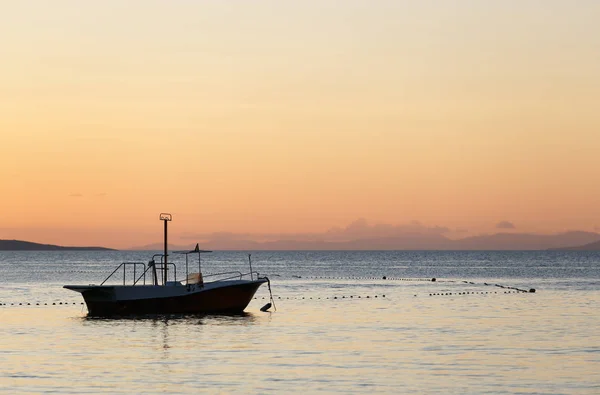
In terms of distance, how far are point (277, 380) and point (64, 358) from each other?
1063 centimetres

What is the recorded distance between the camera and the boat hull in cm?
6316

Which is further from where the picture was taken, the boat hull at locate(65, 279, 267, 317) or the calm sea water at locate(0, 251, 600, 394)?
the boat hull at locate(65, 279, 267, 317)

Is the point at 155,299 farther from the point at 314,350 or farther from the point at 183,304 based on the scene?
the point at 314,350

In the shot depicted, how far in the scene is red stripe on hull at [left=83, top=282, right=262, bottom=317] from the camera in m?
63.2

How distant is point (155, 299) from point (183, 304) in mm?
1712

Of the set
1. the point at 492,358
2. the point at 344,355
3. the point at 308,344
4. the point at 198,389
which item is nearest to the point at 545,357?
the point at 492,358

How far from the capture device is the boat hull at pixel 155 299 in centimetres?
6316

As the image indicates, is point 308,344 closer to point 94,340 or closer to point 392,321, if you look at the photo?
point 94,340

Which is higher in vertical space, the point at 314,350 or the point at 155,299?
the point at 155,299

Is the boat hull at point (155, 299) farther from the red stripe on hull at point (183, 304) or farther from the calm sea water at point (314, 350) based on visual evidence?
the calm sea water at point (314, 350)

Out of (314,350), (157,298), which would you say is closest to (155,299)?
(157,298)

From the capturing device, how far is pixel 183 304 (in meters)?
63.7

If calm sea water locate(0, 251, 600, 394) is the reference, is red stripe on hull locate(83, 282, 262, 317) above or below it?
above

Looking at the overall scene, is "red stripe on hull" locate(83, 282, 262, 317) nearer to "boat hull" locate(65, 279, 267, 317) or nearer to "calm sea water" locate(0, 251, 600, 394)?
"boat hull" locate(65, 279, 267, 317)
